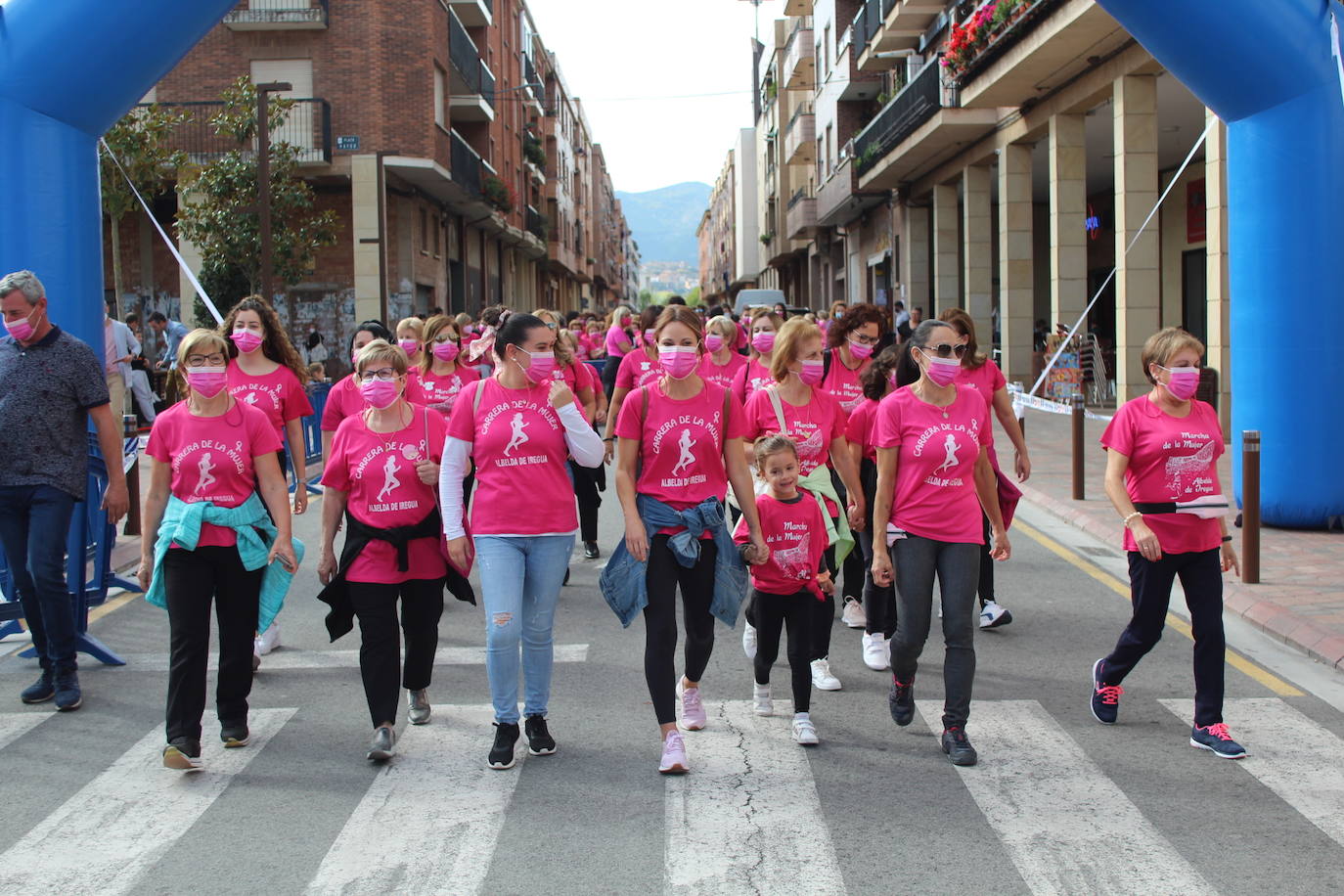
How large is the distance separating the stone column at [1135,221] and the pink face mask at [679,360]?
15.5 meters

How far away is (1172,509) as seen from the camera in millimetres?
5320

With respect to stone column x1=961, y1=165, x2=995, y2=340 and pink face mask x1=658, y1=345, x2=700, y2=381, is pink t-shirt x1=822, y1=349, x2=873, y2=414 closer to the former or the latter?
pink face mask x1=658, y1=345, x2=700, y2=381

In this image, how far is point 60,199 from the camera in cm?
837

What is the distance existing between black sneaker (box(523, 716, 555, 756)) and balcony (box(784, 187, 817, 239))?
3950cm

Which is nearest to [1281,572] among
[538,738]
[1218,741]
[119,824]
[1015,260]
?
[1218,741]

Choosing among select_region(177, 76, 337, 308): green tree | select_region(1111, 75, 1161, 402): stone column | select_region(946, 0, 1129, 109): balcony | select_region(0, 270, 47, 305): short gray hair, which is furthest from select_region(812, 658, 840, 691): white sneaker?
select_region(177, 76, 337, 308): green tree

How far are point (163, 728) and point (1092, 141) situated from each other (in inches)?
963

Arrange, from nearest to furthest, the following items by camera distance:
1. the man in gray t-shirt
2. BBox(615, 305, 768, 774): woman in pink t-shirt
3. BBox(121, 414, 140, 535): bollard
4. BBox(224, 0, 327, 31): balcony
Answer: BBox(615, 305, 768, 774): woman in pink t-shirt < the man in gray t-shirt < BBox(121, 414, 140, 535): bollard < BBox(224, 0, 327, 31): balcony

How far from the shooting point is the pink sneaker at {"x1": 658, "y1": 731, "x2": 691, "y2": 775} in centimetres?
495

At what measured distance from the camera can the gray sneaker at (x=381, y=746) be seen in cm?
517

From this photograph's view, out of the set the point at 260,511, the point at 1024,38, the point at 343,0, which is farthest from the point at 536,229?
the point at 260,511

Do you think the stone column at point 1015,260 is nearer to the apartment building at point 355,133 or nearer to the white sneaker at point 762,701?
the apartment building at point 355,133

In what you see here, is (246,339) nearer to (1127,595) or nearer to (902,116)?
(1127,595)

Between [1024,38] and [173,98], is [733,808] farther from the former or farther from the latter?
[173,98]
